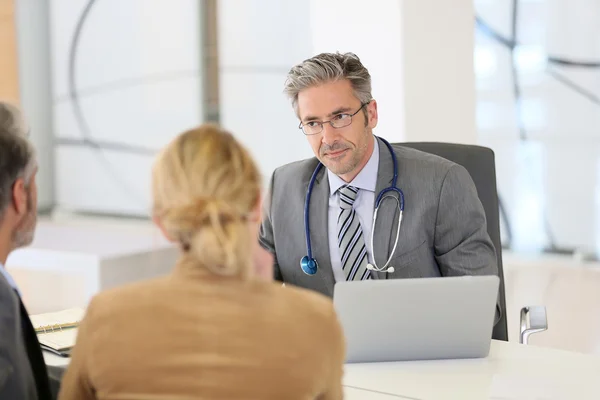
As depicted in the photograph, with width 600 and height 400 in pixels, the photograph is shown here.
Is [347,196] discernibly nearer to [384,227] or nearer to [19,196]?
[384,227]

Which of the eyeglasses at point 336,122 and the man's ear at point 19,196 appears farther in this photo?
the eyeglasses at point 336,122

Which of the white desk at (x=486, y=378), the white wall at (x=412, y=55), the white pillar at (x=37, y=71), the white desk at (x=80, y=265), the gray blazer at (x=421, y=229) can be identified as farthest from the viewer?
the white pillar at (x=37, y=71)

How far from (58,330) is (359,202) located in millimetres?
882

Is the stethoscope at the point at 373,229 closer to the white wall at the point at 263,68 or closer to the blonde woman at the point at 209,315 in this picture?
the blonde woman at the point at 209,315

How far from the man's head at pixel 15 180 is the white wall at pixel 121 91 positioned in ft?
12.9

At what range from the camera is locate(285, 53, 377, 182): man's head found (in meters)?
2.46

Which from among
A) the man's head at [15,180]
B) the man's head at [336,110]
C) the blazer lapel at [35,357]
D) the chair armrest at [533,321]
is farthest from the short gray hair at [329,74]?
the blazer lapel at [35,357]

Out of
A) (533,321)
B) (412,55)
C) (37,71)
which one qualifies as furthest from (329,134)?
(37,71)

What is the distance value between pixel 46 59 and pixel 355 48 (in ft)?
10.0

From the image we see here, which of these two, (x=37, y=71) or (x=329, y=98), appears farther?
(x=37, y=71)

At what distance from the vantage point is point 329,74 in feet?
8.07

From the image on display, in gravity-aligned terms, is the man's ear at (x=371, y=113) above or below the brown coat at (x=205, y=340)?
above

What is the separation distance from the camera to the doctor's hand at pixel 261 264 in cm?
134

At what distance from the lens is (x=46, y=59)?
6105 mm
